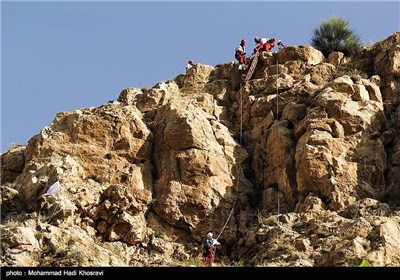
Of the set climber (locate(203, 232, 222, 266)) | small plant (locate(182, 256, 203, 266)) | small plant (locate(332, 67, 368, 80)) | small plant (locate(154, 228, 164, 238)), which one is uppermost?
small plant (locate(332, 67, 368, 80))

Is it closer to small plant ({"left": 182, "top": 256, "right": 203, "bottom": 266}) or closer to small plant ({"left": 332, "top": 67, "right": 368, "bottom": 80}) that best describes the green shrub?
small plant ({"left": 332, "top": 67, "right": 368, "bottom": 80})

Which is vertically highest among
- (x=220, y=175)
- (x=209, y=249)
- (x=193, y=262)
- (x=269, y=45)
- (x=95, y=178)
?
(x=269, y=45)

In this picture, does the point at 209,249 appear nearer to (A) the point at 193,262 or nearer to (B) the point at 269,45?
(A) the point at 193,262

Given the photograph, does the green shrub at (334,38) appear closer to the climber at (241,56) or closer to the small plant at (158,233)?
the climber at (241,56)

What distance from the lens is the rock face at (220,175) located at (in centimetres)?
2383

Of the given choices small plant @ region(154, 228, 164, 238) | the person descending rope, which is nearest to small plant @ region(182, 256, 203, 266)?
small plant @ region(154, 228, 164, 238)

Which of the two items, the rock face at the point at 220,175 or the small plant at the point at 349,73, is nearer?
the rock face at the point at 220,175

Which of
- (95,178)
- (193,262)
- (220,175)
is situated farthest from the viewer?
(220,175)

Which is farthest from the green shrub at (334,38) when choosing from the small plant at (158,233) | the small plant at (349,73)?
the small plant at (158,233)

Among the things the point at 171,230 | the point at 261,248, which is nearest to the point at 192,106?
the point at 171,230

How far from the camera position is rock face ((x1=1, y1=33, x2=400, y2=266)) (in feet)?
78.2

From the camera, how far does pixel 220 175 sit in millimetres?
28125

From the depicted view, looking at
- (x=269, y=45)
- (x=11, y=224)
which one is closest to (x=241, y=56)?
(x=269, y=45)

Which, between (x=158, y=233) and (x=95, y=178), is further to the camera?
(x=95, y=178)
